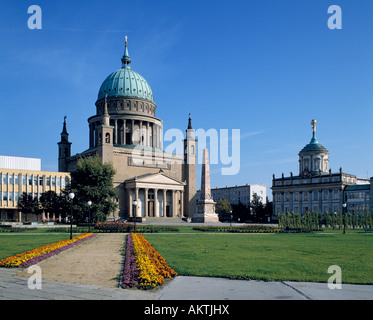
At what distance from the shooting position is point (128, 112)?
98.3 m

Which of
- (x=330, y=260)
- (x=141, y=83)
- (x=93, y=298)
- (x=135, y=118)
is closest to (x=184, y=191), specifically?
(x=135, y=118)

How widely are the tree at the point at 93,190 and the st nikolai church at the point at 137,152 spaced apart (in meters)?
21.0

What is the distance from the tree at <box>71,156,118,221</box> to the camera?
58.1 meters


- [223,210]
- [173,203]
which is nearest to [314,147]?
[223,210]

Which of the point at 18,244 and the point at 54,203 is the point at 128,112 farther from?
the point at 18,244

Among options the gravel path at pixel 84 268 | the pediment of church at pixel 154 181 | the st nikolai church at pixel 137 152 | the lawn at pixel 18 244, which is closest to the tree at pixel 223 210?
the st nikolai church at pixel 137 152

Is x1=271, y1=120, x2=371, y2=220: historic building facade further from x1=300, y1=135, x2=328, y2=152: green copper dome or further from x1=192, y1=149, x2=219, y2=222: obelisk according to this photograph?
x1=192, y1=149, x2=219, y2=222: obelisk

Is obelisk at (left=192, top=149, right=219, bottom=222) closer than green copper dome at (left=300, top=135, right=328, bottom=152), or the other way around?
obelisk at (left=192, top=149, right=219, bottom=222)

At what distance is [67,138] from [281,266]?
93.5 metres

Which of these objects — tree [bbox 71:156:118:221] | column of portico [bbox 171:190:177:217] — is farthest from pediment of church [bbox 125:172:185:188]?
tree [bbox 71:156:118:221]

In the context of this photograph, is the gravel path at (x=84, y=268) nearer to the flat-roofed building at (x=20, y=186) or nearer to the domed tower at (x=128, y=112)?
the flat-roofed building at (x=20, y=186)

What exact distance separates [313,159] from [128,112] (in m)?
54.2
